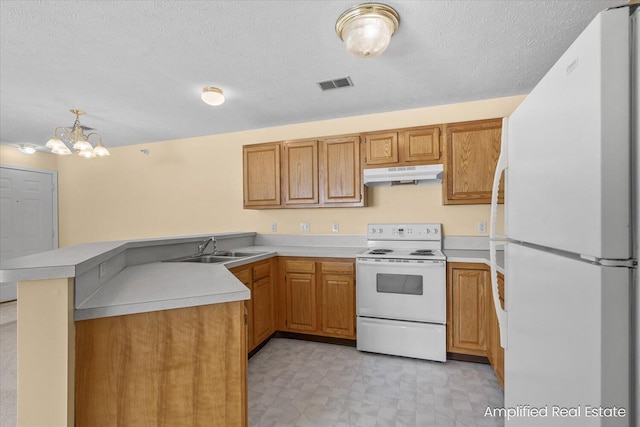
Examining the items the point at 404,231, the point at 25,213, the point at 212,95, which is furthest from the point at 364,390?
the point at 25,213

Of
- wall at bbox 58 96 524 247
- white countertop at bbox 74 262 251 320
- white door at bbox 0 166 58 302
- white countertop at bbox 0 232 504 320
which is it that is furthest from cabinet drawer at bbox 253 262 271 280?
white door at bbox 0 166 58 302

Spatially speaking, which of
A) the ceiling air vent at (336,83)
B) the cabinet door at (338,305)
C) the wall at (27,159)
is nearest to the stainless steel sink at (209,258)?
the cabinet door at (338,305)

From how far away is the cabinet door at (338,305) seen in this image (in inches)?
108

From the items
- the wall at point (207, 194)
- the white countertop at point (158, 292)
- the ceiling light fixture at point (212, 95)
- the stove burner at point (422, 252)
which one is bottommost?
the stove burner at point (422, 252)

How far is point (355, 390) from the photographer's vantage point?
2094mm

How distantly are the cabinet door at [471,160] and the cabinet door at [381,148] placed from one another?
485 mm

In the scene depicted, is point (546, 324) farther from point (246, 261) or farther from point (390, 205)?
point (390, 205)

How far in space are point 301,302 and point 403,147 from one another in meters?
1.83

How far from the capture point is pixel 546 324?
928 millimetres

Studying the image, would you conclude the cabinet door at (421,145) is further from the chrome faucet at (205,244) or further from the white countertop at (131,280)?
the chrome faucet at (205,244)

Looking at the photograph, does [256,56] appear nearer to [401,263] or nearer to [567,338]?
[401,263]

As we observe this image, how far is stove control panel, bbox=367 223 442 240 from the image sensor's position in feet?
9.72

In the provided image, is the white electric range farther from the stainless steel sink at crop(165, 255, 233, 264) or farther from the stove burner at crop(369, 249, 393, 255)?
the stainless steel sink at crop(165, 255, 233, 264)

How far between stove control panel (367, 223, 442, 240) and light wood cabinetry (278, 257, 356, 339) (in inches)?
22.3
